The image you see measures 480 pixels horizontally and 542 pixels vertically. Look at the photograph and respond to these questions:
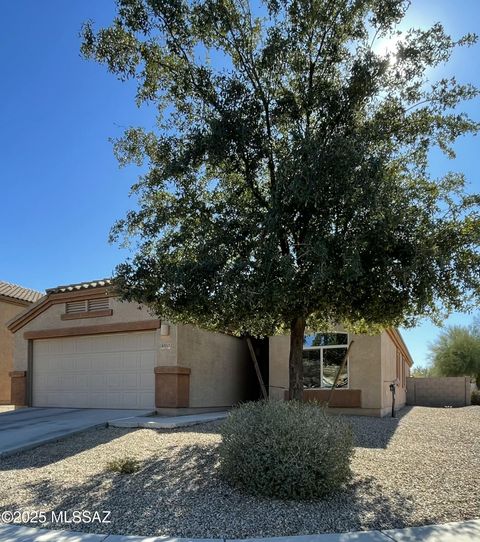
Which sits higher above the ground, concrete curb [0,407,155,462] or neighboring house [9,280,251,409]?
neighboring house [9,280,251,409]

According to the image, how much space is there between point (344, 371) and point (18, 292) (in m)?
14.9

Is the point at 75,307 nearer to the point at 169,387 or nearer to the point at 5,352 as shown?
the point at 169,387

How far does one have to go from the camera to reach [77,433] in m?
11.7

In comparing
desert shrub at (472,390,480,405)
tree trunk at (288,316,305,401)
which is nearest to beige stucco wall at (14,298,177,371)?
Answer: tree trunk at (288,316,305,401)

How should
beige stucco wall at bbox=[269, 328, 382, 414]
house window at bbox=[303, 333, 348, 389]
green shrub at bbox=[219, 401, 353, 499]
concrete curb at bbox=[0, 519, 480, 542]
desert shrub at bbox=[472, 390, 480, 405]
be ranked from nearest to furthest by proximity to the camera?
concrete curb at bbox=[0, 519, 480, 542] → green shrub at bbox=[219, 401, 353, 499] → beige stucco wall at bbox=[269, 328, 382, 414] → house window at bbox=[303, 333, 348, 389] → desert shrub at bbox=[472, 390, 480, 405]

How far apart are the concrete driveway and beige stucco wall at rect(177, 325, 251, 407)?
1.88 m

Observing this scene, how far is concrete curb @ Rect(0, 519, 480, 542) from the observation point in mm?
5125

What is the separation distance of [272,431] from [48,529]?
2632mm

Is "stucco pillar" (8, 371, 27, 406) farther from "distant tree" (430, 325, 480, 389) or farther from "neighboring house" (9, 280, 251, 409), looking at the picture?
"distant tree" (430, 325, 480, 389)

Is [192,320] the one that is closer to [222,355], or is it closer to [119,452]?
[119,452]

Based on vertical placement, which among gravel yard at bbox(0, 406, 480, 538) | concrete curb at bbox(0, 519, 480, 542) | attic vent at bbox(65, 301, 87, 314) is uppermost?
attic vent at bbox(65, 301, 87, 314)

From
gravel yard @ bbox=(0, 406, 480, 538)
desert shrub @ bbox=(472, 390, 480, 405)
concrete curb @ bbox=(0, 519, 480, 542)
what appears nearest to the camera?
concrete curb @ bbox=(0, 519, 480, 542)

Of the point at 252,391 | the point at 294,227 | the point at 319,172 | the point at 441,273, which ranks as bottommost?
the point at 252,391

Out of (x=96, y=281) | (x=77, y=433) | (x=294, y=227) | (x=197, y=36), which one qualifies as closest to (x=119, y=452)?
(x=77, y=433)
